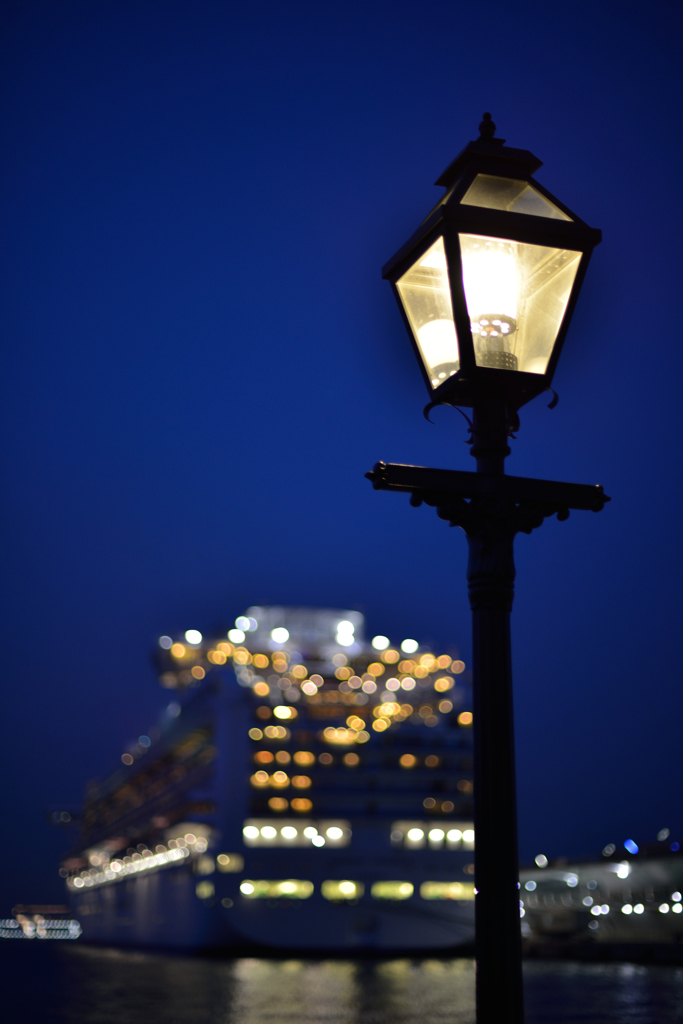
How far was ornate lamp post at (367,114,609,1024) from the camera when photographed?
12.4ft

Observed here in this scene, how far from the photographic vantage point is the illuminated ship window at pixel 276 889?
1850 inches

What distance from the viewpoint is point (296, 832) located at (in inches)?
1959

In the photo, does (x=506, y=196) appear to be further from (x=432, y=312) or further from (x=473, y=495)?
(x=473, y=495)

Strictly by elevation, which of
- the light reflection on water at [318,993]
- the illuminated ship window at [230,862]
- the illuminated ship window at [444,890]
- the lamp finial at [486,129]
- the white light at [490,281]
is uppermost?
the lamp finial at [486,129]

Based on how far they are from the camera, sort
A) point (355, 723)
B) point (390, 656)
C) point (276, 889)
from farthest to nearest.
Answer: point (390, 656)
point (355, 723)
point (276, 889)

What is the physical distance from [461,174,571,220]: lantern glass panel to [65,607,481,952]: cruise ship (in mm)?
43525

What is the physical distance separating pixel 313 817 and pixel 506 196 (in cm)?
4882

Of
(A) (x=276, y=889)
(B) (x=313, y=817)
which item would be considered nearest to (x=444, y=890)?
(B) (x=313, y=817)

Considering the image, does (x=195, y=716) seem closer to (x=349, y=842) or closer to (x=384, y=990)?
(x=349, y=842)

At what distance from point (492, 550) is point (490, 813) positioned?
100 cm

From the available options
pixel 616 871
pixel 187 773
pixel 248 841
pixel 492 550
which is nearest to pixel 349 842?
pixel 248 841

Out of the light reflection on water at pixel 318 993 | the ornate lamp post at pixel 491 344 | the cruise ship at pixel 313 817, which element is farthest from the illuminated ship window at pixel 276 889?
the ornate lamp post at pixel 491 344

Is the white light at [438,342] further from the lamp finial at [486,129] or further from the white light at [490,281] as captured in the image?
the lamp finial at [486,129]

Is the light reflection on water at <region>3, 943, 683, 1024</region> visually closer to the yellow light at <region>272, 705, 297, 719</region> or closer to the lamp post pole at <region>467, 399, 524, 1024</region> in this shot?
the yellow light at <region>272, 705, 297, 719</region>
